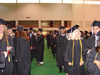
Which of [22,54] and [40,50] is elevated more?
[22,54]

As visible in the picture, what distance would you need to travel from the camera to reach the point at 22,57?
16.3 ft

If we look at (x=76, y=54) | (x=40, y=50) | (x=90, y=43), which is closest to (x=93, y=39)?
(x=90, y=43)

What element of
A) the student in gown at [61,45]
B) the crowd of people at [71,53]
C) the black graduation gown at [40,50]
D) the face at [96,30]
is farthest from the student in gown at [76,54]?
the black graduation gown at [40,50]

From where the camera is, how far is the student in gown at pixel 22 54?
4906 millimetres

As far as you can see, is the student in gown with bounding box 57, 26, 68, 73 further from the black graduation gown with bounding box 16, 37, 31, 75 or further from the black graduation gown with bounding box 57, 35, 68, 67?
the black graduation gown with bounding box 16, 37, 31, 75

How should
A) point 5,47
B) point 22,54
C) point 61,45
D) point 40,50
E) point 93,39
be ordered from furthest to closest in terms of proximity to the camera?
point 40,50 → point 61,45 → point 22,54 → point 93,39 → point 5,47

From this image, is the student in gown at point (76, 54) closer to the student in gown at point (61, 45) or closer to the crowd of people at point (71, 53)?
the crowd of people at point (71, 53)

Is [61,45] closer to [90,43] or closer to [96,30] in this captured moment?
[90,43]

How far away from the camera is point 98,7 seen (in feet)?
34.2

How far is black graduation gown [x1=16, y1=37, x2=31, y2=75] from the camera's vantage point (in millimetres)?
4906

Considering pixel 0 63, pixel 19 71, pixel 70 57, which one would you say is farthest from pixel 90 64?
pixel 19 71

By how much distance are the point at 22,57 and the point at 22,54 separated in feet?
0.39

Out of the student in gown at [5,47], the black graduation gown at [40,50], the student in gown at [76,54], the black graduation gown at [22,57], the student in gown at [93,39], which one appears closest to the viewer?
the student in gown at [5,47]

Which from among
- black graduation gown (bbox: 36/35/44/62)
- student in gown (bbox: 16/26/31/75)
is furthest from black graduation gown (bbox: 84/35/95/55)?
black graduation gown (bbox: 36/35/44/62)
